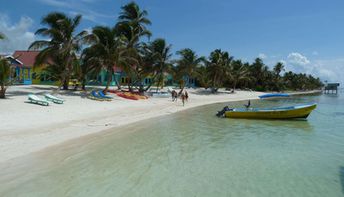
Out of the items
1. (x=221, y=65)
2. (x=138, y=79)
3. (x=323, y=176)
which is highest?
(x=221, y=65)

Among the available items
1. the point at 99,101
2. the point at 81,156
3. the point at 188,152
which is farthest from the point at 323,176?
the point at 99,101

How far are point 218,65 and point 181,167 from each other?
143 feet

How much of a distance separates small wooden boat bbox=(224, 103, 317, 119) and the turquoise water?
6.06 metres

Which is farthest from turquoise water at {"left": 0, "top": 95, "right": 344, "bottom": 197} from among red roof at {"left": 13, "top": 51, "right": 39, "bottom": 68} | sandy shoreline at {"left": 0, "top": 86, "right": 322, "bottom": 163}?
red roof at {"left": 13, "top": 51, "right": 39, "bottom": 68}

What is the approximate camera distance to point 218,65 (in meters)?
50.5

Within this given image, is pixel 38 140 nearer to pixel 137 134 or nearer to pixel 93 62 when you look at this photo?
pixel 137 134

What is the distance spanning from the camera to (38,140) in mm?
10570

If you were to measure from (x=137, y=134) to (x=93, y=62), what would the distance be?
17178 millimetres

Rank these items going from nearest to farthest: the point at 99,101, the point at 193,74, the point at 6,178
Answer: the point at 6,178 → the point at 99,101 → the point at 193,74

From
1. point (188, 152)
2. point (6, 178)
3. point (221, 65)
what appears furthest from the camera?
point (221, 65)

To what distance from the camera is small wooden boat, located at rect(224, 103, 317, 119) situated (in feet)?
66.3

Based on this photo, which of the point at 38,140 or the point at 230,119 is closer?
the point at 38,140

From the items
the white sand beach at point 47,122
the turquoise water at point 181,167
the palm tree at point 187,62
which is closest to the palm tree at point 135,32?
the palm tree at point 187,62

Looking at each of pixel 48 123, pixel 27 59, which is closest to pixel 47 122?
pixel 48 123
